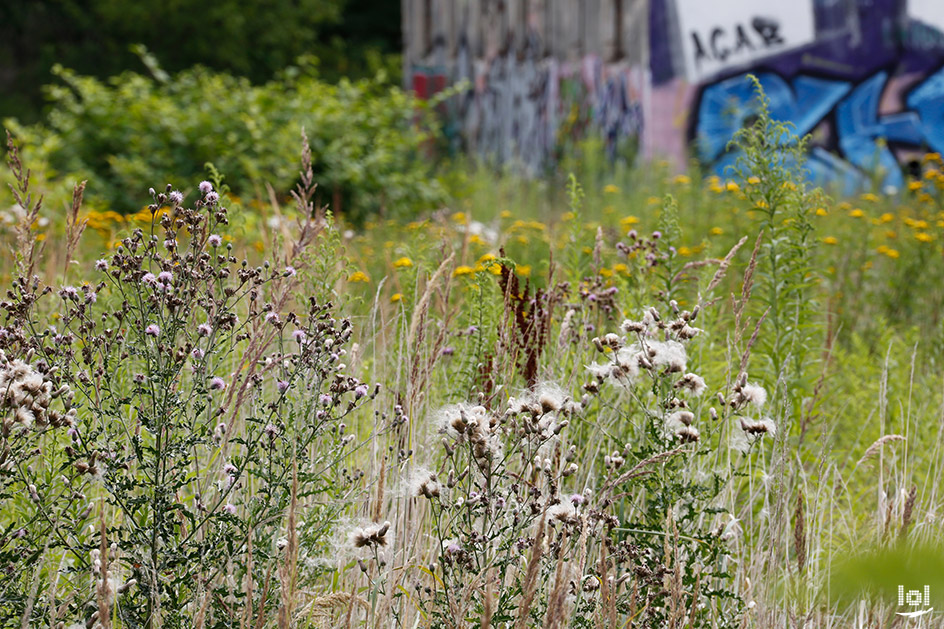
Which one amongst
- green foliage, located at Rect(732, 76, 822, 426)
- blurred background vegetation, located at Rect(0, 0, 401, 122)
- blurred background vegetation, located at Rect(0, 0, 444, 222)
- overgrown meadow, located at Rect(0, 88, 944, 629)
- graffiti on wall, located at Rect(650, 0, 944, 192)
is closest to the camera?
overgrown meadow, located at Rect(0, 88, 944, 629)

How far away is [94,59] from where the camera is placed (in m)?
22.4

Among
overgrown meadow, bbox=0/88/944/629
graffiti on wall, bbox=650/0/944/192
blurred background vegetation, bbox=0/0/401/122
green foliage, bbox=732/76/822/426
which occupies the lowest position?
overgrown meadow, bbox=0/88/944/629

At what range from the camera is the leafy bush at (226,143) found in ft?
28.9

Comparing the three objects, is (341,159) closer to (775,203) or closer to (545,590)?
(775,203)

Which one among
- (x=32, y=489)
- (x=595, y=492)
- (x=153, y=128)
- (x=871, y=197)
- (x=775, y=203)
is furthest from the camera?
(x=153, y=128)

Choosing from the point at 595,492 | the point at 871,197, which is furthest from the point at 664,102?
the point at 595,492

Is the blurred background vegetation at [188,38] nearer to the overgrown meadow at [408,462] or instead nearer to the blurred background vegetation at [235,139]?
the blurred background vegetation at [235,139]

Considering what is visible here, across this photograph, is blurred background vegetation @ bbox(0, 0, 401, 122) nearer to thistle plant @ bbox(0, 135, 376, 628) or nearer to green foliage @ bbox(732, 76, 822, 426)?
green foliage @ bbox(732, 76, 822, 426)

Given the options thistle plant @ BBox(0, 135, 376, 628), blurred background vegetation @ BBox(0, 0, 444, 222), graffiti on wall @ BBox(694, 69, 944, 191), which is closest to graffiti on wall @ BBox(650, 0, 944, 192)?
graffiti on wall @ BBox(694, 69, 944, 191)

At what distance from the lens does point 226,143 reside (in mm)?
9062

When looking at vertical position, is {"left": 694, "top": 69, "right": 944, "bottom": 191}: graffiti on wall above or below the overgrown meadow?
above

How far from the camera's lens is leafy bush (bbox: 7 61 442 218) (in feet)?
28.9

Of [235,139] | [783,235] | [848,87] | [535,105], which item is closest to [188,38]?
[535,105]

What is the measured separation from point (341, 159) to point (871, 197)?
5.05 m
